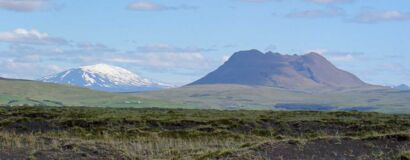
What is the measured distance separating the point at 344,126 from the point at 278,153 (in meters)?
25.3

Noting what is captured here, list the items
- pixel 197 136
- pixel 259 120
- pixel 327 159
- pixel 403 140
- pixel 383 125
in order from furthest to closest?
pixel 259 120 < pixel 383 125 < pixel 197 136 < pixel 403 140 < pixel 327 159

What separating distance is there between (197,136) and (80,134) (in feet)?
22.3

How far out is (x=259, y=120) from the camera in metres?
50.4

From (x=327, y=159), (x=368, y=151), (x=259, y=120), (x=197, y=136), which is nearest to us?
(x=327, y=159)

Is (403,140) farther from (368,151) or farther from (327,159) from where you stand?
(327,159)

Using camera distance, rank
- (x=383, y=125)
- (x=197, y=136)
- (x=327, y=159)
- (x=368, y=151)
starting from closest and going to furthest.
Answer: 1. (x=327, y=159)
2. (x=368, y=151)
3. (x=197, y=136)
4. (x=383, y=125)

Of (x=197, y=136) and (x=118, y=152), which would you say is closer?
(x=118, y=152)

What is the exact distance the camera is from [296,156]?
22.8 m

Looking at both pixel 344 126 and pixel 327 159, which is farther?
pixel 344 126

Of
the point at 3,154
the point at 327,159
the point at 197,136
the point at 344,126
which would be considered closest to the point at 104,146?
the point at 3,154

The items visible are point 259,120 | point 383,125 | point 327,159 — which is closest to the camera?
point 327,159

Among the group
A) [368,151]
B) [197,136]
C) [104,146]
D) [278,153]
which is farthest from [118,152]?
[197,136]

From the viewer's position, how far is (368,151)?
78.9 ft

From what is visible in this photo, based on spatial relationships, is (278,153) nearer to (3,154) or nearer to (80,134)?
(3,154)
